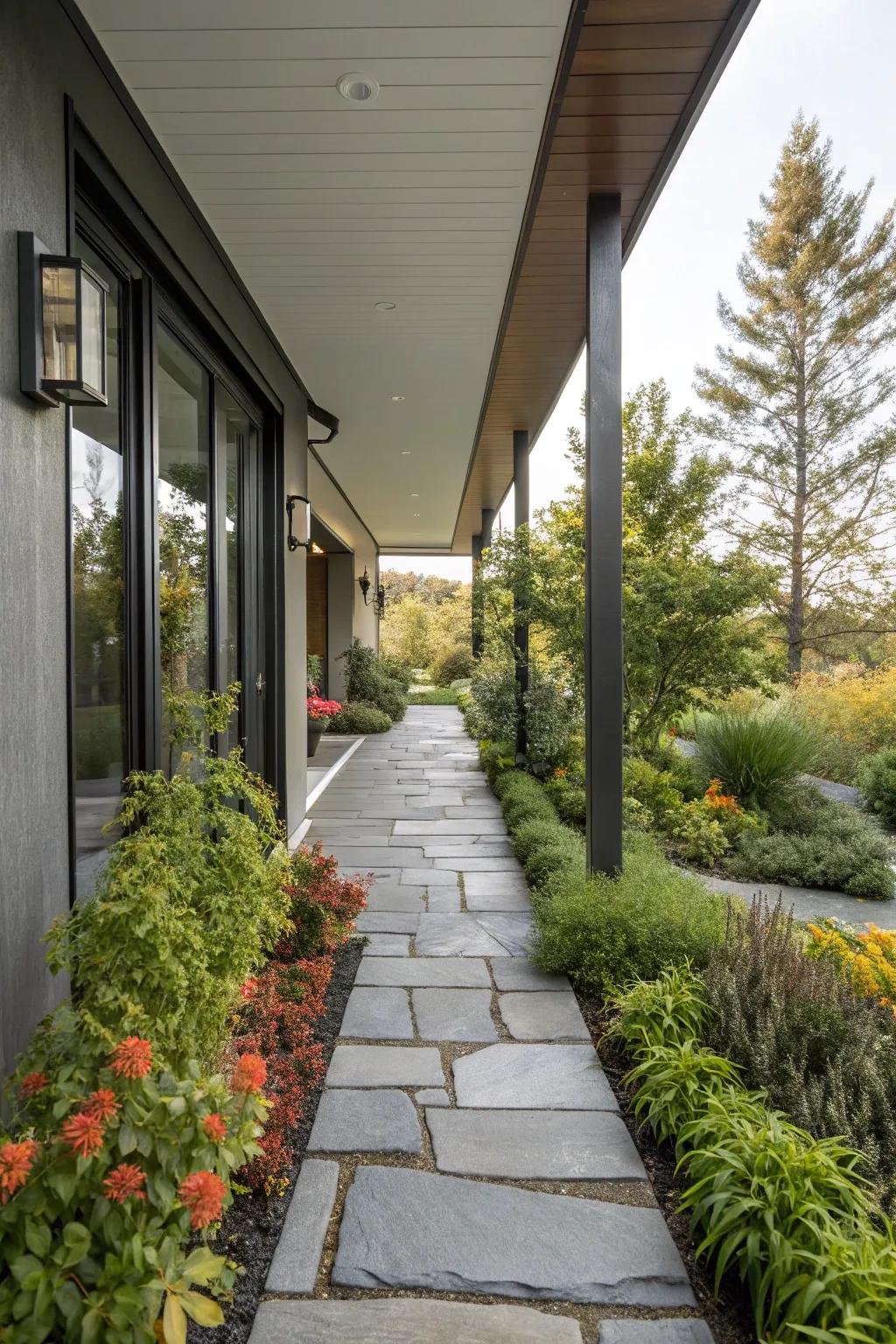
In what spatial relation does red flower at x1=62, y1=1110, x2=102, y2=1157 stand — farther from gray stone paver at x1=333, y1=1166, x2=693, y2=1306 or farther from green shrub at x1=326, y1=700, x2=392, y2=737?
green shrub at x1=326, y1=700, x2=392, y2=737

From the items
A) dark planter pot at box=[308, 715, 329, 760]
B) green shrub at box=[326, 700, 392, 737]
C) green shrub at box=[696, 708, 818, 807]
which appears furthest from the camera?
green shrub at box=[326, 700, 392, 737]

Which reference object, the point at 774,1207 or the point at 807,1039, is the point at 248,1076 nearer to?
the point at 774,1207

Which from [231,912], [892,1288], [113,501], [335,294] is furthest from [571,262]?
[892,1288]

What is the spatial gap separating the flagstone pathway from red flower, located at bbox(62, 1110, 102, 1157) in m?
0.61

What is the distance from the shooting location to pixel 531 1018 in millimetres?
2826

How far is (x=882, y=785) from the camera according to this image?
19.9 feet

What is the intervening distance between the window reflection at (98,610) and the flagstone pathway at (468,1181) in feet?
3.35

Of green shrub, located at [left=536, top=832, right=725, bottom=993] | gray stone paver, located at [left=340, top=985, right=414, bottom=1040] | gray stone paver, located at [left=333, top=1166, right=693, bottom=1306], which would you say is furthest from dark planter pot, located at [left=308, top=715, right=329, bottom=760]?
gray stone paver, located at [left=333, top=1166, right=693, bottom=1306]

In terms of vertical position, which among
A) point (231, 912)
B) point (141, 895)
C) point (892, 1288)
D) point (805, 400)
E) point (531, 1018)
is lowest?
point (531, 1018)

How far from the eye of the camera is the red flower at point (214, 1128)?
131 cm

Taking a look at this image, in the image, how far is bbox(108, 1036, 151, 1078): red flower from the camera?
1.32 m

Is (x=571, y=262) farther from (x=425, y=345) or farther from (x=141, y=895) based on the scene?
(x=141, y=895)

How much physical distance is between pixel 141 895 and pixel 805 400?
1747 centimetres

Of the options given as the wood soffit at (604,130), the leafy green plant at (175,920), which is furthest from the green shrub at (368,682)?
the leafy green plant at (175,920)
